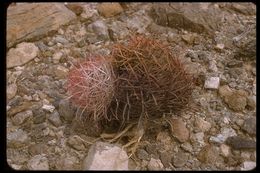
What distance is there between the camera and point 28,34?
2822 mm

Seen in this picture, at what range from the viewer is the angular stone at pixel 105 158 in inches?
85.9

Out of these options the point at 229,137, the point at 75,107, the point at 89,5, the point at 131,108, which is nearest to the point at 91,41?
the point at 89,5

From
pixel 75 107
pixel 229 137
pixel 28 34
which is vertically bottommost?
pixel 229 137

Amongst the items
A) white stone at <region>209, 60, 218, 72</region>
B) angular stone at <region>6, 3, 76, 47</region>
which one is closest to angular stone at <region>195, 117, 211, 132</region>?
white stone at <region>209, 60, 218, 72</region>

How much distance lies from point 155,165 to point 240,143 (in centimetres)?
38

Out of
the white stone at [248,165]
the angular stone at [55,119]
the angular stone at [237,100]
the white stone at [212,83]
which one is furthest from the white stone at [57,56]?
the white stone at [248,165]

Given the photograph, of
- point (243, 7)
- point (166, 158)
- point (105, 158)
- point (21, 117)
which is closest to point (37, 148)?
point (21, 117)

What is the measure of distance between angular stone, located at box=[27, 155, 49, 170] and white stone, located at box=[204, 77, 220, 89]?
0.83 metres

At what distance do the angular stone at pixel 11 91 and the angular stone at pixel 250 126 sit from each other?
1.06 metres

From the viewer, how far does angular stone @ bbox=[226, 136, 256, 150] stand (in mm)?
2346

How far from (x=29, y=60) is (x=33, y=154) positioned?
1.92 feet

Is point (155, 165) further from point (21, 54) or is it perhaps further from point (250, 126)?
point (21, 54)

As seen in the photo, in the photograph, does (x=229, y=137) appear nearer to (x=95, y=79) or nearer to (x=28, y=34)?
(x=95, y=79)

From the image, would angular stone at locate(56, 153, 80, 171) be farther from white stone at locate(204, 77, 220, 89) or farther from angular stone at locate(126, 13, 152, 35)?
angular stone at locate(126, 13, 152, 35)
